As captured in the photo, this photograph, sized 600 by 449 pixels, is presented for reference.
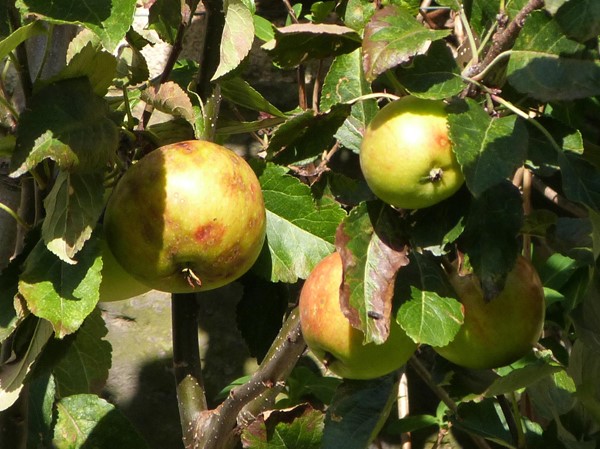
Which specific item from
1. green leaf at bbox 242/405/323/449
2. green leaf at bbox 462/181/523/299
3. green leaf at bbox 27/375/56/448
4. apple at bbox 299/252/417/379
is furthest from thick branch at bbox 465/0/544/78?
green leaf at bbox 27/375/56/448

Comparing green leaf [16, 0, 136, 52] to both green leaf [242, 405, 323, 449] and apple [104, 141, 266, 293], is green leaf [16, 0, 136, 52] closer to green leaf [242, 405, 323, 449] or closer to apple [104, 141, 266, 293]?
apple [104, 141, 266, 293]

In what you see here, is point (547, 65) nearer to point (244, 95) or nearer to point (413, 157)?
point (413, 157)

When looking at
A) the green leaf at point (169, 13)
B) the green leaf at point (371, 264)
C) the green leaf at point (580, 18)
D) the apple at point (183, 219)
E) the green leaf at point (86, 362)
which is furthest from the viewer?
the green leaf at point (86, 362)

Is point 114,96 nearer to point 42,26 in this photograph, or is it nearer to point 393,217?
point 42,26

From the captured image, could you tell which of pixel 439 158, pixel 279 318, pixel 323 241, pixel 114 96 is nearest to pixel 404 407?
pixel 279 318

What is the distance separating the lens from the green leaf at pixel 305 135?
1.01m

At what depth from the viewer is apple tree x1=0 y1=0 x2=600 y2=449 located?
2.73ft

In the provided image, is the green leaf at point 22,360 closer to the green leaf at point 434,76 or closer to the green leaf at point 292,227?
the green leaf at point 292,227

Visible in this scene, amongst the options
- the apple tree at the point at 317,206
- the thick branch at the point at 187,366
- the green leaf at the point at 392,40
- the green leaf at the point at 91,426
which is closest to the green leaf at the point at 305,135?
the apple tree at the point at 317,206

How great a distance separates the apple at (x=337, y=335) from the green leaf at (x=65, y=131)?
238mm

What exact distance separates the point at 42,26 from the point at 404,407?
0.92 metres

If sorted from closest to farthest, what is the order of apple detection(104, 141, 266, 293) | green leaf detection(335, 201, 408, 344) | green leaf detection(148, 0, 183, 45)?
green leaf detection(335, 201, 408, 344) < apple detection(104, 141, 266, 293) < green leaf detection(148, 0, 183, 45)

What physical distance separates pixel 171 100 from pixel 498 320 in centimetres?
41

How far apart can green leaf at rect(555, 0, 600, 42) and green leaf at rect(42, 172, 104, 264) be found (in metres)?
0.45
